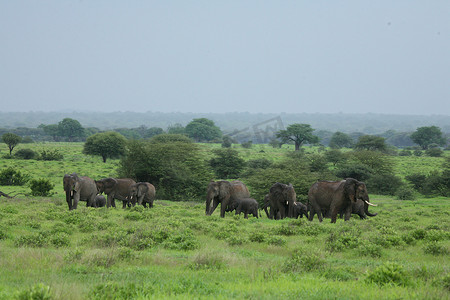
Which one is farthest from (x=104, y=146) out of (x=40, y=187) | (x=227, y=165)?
(x=40, y=187)

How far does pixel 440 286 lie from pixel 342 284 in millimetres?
→ 1798

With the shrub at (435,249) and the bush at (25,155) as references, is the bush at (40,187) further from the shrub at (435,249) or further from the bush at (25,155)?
the bush at (25,155)

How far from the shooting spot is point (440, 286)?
7508 millimetres

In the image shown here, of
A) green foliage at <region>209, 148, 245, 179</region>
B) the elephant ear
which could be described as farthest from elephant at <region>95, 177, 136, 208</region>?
green foliage at <region>209, 148, 245, 179</region>

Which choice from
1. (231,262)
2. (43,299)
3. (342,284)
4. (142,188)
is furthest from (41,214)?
(342,284)

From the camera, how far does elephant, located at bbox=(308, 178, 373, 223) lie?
62.7 ft

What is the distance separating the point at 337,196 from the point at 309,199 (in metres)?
2.87

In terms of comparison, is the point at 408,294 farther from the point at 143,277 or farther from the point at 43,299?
the point at 43,299

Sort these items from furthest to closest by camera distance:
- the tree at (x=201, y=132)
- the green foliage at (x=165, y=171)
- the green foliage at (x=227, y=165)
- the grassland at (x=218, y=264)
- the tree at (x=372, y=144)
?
1. the tree at (x=201, y=132)
2. the tree at (x=372, y=144)
3. the green foliage at (x=227, y=165)
4. the green foliage at (x=165, y=171)
5. the grassland at (x=218, y=264)

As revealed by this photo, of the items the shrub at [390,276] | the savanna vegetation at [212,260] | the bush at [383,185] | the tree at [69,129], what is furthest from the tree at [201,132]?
the shrub at [390,276]

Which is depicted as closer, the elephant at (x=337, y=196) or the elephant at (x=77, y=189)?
the elephant at (x=337, y=196)

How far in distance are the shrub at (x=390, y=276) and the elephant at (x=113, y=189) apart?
68.5 ft

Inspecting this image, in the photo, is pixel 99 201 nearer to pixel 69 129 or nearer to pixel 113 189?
pixel 113 189

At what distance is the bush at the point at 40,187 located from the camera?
1321 inches
